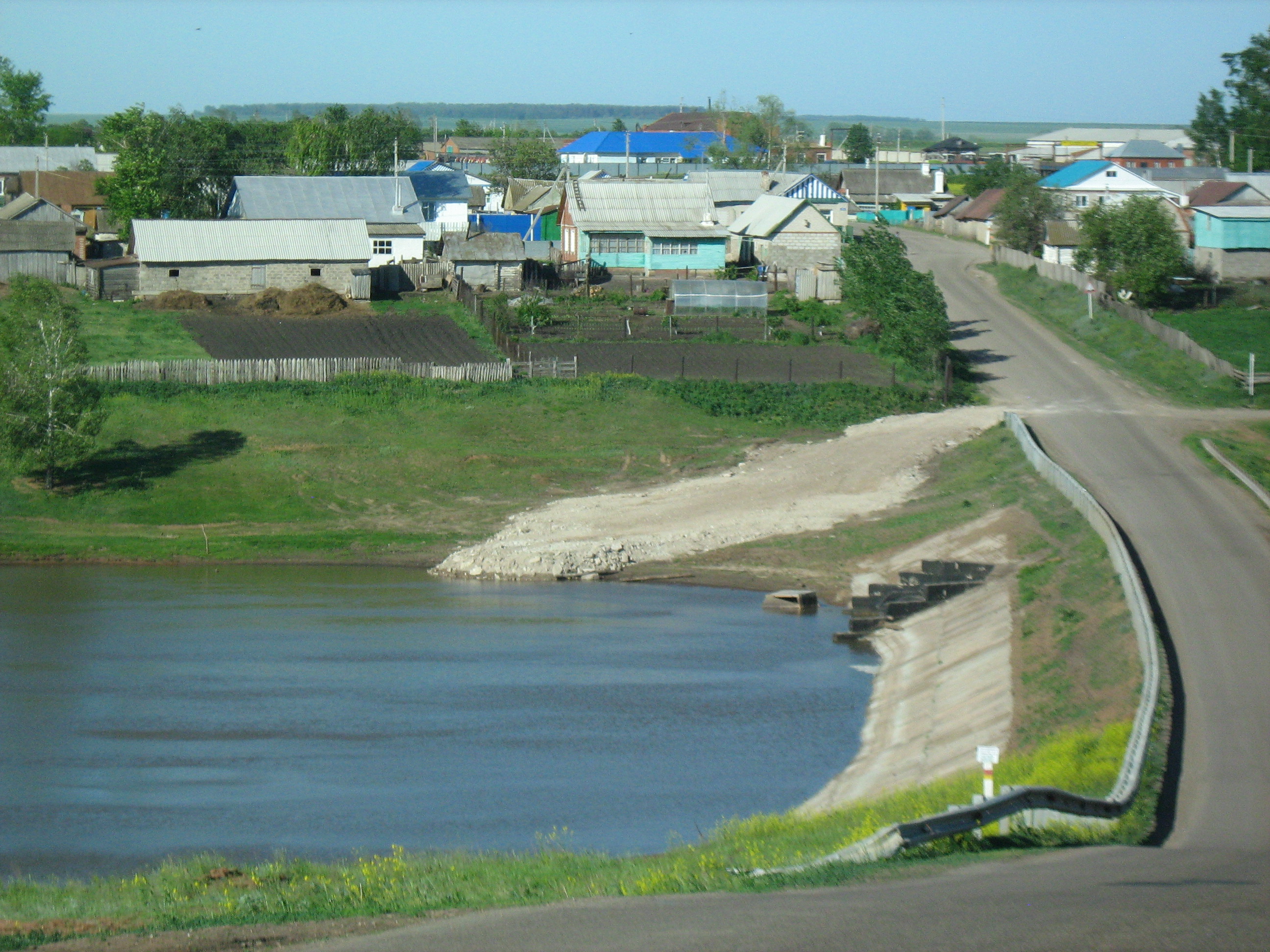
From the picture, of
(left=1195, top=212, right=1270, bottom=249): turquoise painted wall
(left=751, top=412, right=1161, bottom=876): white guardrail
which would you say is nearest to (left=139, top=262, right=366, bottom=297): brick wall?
(left=1195, top=212, right=1270, bottom=249): turquoise painted wall

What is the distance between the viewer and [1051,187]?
84.4 metres

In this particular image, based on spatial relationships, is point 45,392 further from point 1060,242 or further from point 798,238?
point 1060,242

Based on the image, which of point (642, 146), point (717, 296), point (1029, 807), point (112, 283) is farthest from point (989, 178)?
point (1029, 807)

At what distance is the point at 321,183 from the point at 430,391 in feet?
95.3

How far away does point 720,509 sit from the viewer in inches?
1420

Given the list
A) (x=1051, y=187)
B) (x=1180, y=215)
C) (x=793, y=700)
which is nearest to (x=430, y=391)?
(x=793, y=700)

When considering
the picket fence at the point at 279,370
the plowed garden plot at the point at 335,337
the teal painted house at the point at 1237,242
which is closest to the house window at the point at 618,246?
the plowed garden plot at the point at 335,337

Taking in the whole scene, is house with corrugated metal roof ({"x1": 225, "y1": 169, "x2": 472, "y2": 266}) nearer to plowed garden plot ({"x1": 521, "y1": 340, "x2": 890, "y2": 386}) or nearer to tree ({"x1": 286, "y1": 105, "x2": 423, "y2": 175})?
plowed garden plot ({"x1": 521, "y1": 340, "x2": 890, "y2": 386})

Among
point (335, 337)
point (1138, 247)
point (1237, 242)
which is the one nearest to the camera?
point (335, 337)

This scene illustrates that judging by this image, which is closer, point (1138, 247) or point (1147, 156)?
point (1138, 247)

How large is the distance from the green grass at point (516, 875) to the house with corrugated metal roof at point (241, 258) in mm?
44098

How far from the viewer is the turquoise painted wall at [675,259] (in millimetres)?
65438

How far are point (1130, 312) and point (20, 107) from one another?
119 meters

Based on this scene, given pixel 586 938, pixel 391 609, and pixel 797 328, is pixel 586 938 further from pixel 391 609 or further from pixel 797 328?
pixel 797 328
